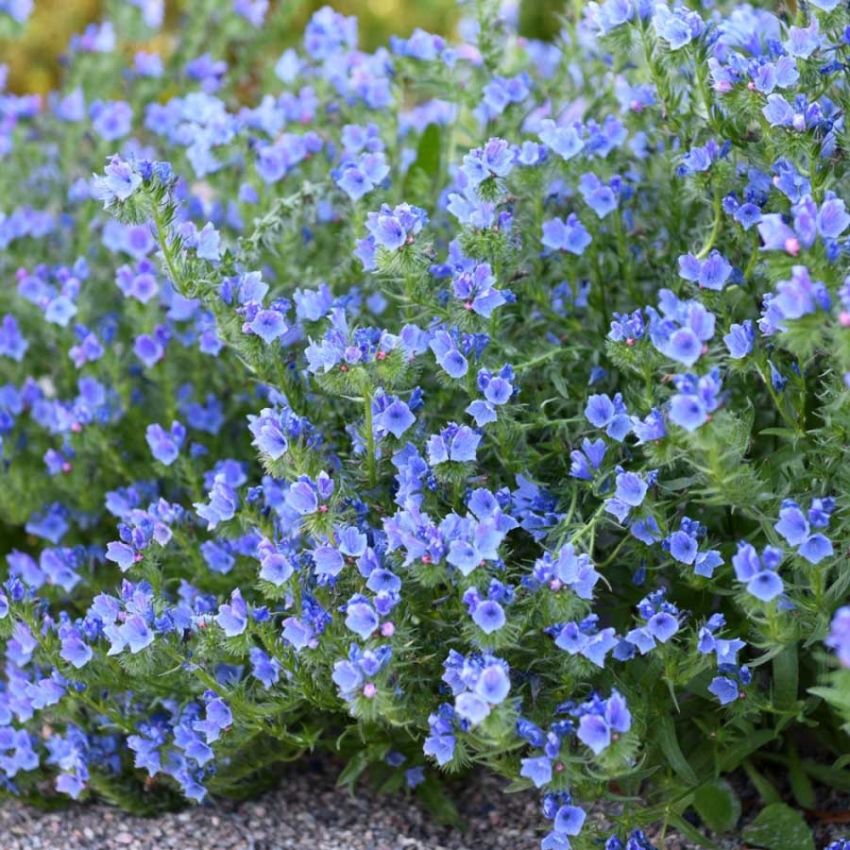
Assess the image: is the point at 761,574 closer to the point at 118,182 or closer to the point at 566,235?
the point at 566,235

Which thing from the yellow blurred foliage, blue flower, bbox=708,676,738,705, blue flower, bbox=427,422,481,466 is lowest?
blue flower, bbox=708,676,738,705

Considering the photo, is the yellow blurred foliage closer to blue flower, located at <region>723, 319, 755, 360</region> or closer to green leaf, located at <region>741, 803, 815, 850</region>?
blue flower, located at <region>723, 319, 755, 360</region>

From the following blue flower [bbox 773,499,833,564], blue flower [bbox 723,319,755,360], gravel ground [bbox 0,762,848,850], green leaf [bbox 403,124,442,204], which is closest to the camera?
blue flower [bbox 773,499,833,564]

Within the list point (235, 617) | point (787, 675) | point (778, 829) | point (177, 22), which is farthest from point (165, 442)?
point (177, 22)

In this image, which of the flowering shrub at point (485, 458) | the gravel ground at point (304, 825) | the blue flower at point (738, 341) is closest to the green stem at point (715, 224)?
the flowering shrub at point (485, 458)

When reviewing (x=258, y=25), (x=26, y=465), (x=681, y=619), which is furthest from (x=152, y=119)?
(x=681, y=619)

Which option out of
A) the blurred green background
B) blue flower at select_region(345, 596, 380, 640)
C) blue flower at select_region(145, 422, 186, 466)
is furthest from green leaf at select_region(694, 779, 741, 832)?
the blurred green background
